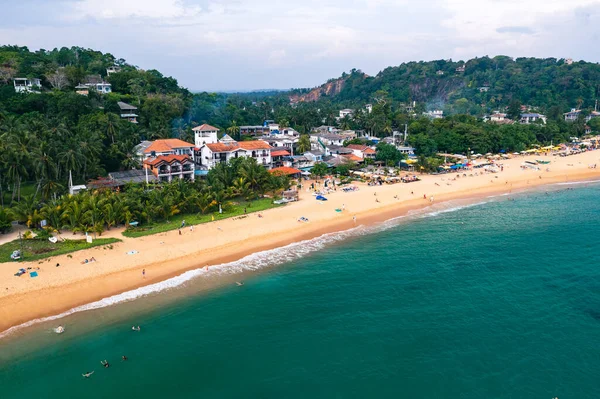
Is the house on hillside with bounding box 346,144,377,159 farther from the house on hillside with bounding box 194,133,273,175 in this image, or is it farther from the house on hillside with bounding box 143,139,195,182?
the house on hillside with bounding box 143,139,195,182

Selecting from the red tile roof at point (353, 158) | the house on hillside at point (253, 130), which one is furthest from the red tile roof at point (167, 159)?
the house on hillside at point (253, 130)

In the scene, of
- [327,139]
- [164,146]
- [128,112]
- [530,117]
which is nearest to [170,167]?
[164,146]

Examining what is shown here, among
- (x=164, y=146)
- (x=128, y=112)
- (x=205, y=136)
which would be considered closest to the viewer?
(x=164, y=146)

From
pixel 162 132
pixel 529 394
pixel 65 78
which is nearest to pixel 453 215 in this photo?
pixel 529 394

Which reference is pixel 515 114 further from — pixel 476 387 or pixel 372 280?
pixel 476 387

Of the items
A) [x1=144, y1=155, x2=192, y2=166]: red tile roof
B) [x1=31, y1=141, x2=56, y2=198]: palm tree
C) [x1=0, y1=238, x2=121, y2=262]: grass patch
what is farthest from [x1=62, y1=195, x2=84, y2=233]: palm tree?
[x1=144, y1=155, x2=192, y2=166]: red tile roof

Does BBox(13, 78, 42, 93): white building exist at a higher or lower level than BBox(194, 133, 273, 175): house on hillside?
higher

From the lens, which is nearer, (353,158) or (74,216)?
(74,216)

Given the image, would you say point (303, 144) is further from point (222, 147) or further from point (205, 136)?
point (205, 136)
